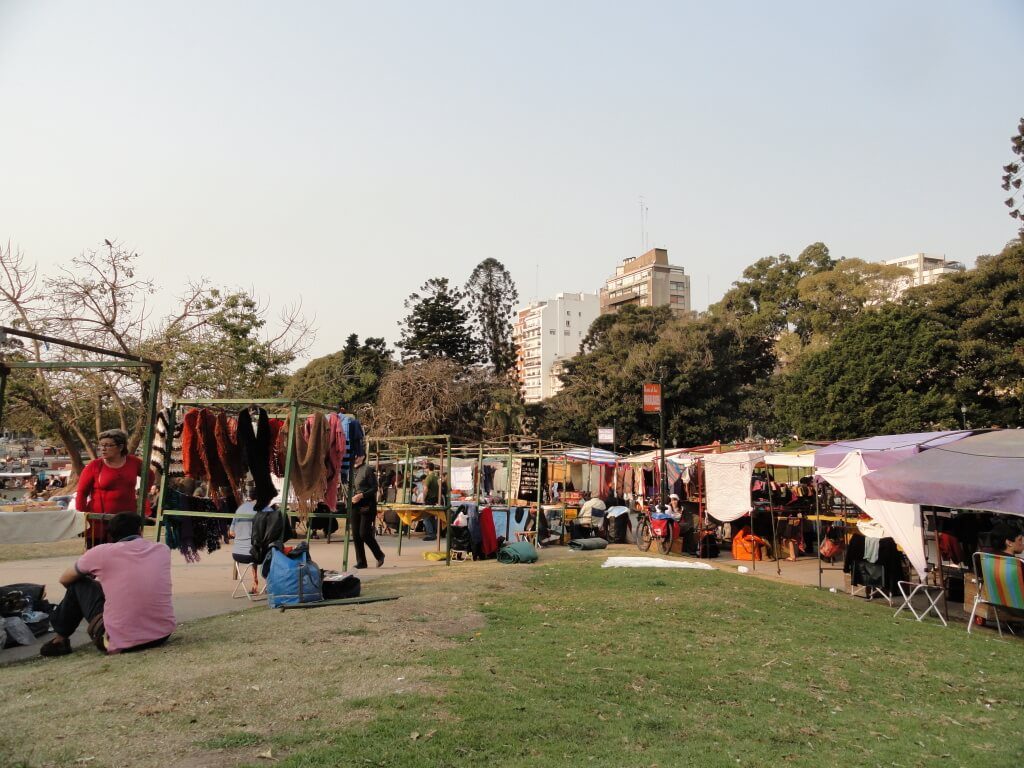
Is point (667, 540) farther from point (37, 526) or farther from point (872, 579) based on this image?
point (37, 526)

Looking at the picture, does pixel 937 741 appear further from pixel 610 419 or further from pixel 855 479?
pixel 610 419

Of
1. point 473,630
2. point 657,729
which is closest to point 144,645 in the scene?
point 473,630

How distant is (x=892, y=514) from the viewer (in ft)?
34.6

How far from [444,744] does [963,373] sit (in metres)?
34.2

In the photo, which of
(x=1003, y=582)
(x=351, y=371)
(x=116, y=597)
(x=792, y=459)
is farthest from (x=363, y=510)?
(x=351, y=371)

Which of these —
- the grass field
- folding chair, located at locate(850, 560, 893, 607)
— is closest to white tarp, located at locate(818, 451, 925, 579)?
folding chair, located at locate(850, 560, 893, 607)

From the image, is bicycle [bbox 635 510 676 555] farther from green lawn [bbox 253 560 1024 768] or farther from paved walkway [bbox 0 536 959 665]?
green lawn [bbox 253 560 1024 768]

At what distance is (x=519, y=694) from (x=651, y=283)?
9107 centimetres

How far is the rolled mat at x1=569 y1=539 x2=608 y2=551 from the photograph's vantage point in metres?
16.5

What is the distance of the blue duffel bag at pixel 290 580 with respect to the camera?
8008 millimetres

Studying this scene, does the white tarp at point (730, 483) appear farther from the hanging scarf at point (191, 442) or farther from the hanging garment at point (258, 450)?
the hanging scarf at point (191, 442)

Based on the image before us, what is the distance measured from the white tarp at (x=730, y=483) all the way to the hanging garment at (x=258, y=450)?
8955 millimetres

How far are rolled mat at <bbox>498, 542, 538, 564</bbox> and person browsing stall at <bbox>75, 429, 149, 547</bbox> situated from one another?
739 centimetres

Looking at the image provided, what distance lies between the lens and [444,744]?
412 cm
